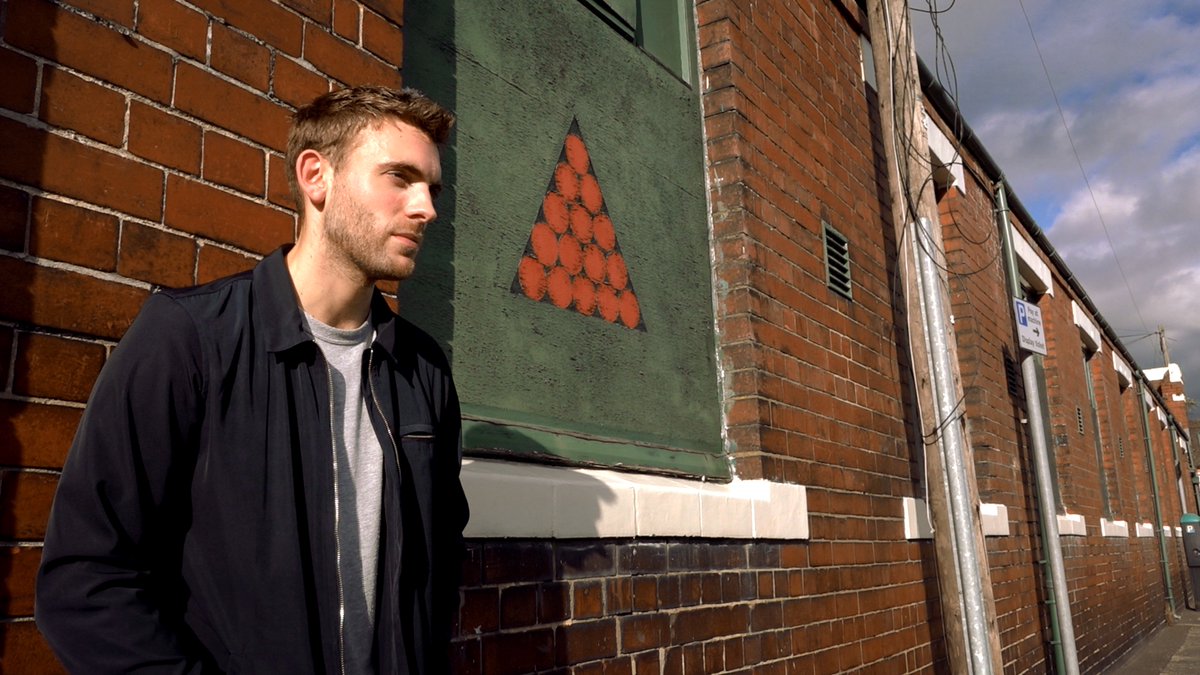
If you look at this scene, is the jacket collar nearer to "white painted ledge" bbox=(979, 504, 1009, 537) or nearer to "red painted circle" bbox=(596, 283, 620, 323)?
"red painted circle" bbox=(596, 283, 620, 323)

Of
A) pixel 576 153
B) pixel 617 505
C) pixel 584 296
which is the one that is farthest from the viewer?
pixel 576 153

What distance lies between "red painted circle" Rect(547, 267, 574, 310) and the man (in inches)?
55.4

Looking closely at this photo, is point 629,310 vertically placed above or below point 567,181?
below

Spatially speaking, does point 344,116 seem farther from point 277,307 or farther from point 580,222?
point 580,222

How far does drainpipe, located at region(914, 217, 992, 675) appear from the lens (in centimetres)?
503

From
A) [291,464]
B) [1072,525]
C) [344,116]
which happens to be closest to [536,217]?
[344,116]

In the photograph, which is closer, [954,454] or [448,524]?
[448,524]

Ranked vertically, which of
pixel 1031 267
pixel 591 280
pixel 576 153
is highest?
pixel 1031 267

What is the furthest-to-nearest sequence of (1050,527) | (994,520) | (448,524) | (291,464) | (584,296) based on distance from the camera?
(1050,527) → (994,520) → (584,296) → (448,524) → (291,464)

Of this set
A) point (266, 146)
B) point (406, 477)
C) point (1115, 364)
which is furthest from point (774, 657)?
point (1115, 364)

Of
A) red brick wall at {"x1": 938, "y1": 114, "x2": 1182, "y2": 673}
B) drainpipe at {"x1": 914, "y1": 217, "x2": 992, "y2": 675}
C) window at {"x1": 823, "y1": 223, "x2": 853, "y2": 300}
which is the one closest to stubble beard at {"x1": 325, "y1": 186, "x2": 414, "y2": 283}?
window at {"x1": 823, "y1": 223, "x2": 853, "y2": 300}

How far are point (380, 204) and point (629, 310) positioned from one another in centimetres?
206

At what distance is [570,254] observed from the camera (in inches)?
141

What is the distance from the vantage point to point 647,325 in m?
3.95
